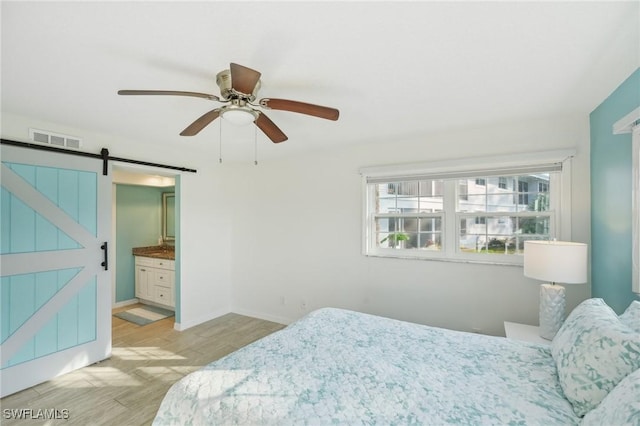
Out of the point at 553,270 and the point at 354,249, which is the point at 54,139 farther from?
the point at 553,270

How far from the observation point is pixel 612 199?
7.30 feet

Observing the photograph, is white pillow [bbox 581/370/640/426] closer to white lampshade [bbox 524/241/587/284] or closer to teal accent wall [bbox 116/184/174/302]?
white lampshade [bbox 524/241/587/284]

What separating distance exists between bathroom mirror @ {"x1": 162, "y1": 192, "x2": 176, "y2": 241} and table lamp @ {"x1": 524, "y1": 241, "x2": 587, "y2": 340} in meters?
5.30

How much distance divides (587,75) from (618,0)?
2.60 feet

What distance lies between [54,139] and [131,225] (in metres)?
2.62

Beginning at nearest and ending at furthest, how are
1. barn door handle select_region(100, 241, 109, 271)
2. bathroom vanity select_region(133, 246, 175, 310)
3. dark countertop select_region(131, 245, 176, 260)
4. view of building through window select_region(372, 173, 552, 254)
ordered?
view of building through window select_region(372, 173, 552, 254) → barn door handle select_region(100, 241, 109, 271) → bathroom vanity select_region(133, 246, 175, 310) → dark countertop select_region(131, 245, 176, 260)

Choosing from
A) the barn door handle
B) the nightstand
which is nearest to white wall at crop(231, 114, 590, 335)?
the nightstand

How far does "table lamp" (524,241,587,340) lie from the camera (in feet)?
7.07

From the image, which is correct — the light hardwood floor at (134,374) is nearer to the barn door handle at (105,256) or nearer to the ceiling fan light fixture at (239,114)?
the barn door handle at (105,256)

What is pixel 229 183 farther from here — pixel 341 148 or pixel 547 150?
pixel 547 150

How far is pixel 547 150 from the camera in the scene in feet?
9.10

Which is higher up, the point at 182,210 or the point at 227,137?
the point at 227,137

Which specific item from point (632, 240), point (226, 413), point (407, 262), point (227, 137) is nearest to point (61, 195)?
point (227, 137)

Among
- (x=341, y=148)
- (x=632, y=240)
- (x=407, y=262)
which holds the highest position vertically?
(x=341, y=148)
